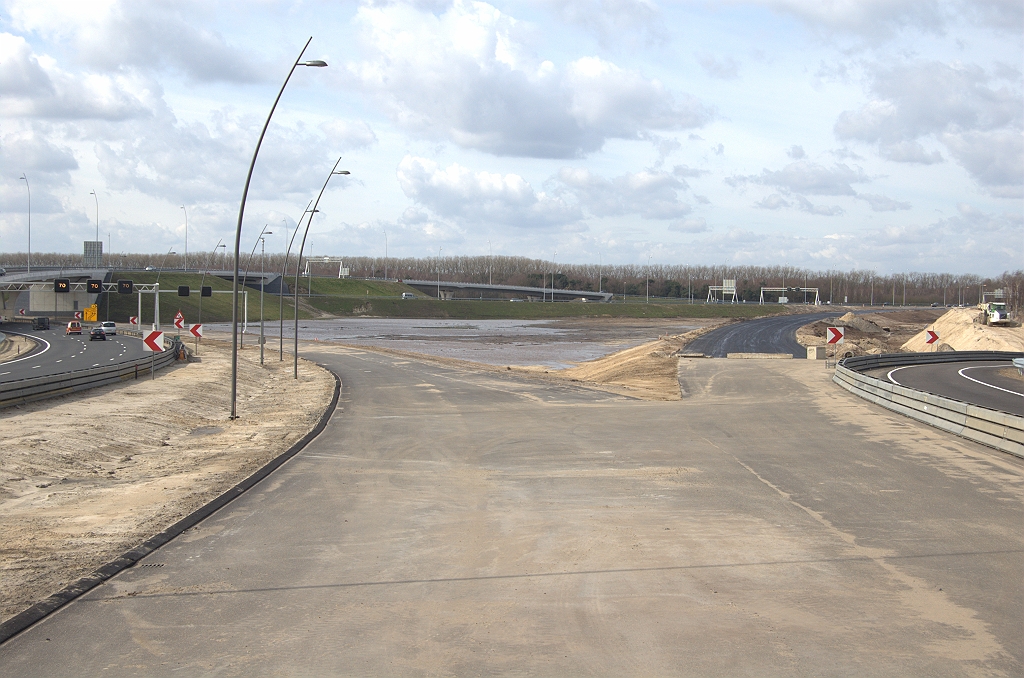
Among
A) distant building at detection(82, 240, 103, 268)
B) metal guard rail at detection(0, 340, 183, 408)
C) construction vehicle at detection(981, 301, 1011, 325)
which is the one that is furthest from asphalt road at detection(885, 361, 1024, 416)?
distant building at detection(82, 240, 103, 268)

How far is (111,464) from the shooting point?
17156 millimetres

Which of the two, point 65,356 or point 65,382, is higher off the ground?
point 65,382

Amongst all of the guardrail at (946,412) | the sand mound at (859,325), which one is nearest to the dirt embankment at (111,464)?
the guardrail at (946,412)

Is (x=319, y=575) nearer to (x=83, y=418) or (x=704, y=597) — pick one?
(x=704, y=597)

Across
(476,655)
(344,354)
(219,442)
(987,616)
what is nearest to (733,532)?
(987,616)

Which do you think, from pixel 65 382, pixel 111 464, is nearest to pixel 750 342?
pixel 65 382

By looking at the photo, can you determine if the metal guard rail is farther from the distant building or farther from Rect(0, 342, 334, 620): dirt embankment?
the distant building

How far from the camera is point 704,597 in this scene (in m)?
8.09

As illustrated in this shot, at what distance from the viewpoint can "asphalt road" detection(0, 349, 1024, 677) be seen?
6621mm

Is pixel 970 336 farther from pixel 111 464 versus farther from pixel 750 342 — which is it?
pixel 111 464

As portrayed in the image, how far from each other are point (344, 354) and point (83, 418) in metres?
40.8

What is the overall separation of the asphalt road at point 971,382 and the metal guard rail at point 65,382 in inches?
1195

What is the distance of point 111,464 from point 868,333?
95.2m

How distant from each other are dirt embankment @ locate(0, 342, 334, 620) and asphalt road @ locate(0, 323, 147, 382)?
38.1 ft
